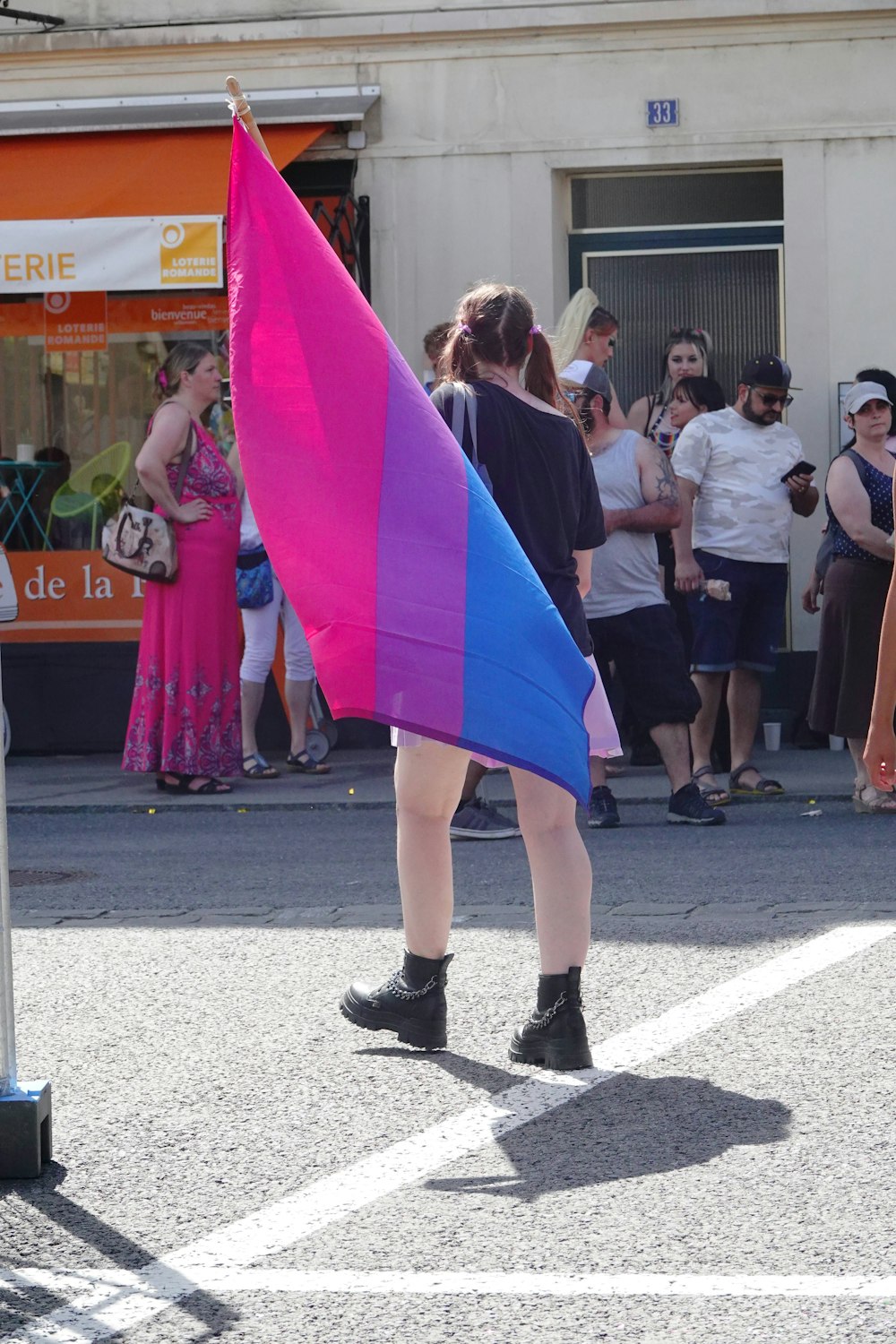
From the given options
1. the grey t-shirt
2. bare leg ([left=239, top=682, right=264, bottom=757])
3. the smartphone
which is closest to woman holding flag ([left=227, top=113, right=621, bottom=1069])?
the grey t-shirt

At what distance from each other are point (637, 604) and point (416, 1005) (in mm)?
4333

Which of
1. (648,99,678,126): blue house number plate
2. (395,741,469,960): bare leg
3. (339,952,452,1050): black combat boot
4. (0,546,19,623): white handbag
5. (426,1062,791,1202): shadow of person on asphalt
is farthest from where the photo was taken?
(648,99,678,126): blue house number plate

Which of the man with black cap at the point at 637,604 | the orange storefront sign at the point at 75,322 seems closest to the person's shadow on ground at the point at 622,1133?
the man with black cap at the point at 637,604

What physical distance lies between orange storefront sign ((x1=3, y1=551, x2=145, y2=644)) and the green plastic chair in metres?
0.22

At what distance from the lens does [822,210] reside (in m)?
13.5

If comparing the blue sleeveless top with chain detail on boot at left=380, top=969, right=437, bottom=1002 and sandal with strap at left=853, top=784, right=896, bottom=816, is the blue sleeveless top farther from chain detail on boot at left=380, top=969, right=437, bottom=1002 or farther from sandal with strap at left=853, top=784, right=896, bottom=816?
chain detail on boot at left=380, top=969, right=437, bottom=1002

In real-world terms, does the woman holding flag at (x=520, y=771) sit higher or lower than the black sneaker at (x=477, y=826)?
higher

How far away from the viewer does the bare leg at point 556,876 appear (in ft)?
17.1

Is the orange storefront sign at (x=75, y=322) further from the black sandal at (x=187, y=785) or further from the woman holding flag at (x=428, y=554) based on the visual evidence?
the woman holding flag at (x=428, y=554)

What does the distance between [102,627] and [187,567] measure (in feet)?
10.5

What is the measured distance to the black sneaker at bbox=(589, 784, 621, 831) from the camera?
9.75 meters

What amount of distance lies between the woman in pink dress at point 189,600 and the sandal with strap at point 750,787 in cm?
259

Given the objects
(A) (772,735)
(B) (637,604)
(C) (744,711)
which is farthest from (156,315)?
(B) (637,604)

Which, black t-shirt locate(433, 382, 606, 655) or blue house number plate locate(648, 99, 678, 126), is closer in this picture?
black t-shirt locate(433, 382, 606, 655)
